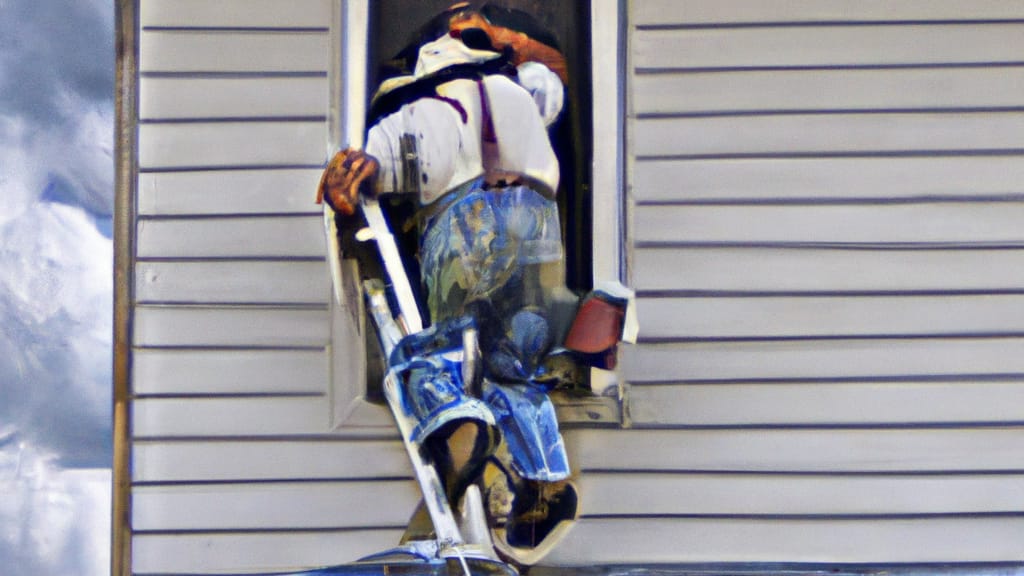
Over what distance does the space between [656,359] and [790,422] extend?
15.4 inches

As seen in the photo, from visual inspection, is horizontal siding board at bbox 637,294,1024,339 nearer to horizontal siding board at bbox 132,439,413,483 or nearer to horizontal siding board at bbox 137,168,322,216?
horizontal siding board at bbox 132,439,413,483

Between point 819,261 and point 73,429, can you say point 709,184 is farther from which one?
point 73,429

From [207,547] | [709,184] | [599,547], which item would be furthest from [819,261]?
[207,547]

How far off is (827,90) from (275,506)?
1848mm

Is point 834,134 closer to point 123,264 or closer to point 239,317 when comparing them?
point 239,317

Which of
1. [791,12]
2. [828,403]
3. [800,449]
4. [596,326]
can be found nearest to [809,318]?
[828,403]

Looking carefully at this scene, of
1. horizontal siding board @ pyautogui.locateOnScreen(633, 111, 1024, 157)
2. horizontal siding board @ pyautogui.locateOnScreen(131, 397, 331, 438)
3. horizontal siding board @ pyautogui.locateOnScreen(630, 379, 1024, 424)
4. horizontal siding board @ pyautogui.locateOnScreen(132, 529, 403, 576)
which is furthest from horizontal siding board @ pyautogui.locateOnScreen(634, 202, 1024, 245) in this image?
horizontal siding board @ pyautogui.locateOnScreen(132, 529, 403, 576)

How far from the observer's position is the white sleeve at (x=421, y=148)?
8.32 ft

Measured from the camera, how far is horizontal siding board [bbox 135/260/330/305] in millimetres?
2549

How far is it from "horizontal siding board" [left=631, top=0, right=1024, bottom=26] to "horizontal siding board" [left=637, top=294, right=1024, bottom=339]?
0.76 meters

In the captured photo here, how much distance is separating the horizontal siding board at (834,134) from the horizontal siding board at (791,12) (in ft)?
0.88

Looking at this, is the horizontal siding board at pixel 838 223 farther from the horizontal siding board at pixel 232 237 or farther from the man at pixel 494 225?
the horizontal siding board at pixel 232 237

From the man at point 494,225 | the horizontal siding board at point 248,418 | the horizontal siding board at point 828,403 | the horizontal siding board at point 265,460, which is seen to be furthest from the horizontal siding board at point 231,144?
the horizontal siding board at point 828,403

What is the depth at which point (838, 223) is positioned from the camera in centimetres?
256
